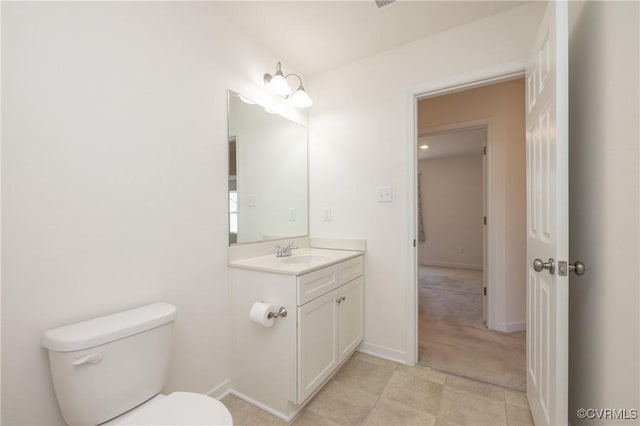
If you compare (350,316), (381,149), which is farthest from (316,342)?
(381,149)

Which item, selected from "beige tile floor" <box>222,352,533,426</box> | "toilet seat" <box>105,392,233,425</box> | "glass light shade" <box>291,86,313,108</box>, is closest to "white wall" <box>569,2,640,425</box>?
"beige tile floor" <box>222,352,533,426</box>

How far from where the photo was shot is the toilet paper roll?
1425 mm

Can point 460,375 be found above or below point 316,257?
below

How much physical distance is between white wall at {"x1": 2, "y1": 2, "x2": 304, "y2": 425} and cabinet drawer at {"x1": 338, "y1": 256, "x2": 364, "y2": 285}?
0.78 meters

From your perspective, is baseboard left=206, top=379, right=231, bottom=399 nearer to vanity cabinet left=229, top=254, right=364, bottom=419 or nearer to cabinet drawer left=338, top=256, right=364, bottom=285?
vanity cabinet left=229, top=254, right=364, bottom=419

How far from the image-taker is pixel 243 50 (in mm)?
1845

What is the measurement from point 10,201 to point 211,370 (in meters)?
1.27

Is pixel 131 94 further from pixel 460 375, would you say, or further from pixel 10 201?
pixel 460 375

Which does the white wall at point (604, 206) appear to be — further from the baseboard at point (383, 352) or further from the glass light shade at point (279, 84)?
the glass light shade at point (279, 84)

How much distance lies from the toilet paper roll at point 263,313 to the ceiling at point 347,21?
1.79m

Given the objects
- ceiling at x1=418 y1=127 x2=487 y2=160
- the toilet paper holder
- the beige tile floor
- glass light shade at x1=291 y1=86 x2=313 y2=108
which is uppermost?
ceiling at x1=418 y1=127 x2=487 y2=160

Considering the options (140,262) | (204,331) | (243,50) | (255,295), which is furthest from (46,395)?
(243,50)

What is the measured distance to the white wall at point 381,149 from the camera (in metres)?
1.89

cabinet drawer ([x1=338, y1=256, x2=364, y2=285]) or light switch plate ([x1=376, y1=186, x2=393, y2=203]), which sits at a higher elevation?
light switch plate ([x1=376, y1=186, x2=393, y2=203])
